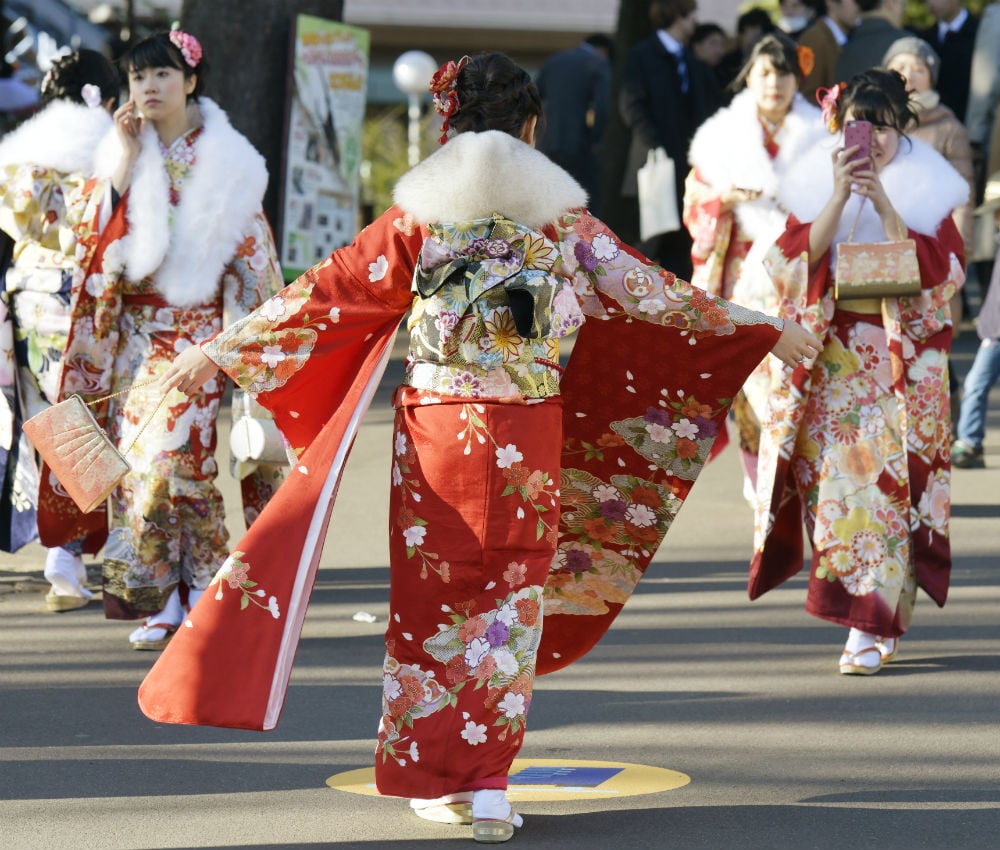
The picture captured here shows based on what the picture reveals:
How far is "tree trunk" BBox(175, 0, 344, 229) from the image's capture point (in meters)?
11.4

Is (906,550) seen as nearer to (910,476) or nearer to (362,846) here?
(910,476)

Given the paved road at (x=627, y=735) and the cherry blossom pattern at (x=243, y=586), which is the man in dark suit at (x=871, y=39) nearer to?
the paved road at (x=627, y=735)

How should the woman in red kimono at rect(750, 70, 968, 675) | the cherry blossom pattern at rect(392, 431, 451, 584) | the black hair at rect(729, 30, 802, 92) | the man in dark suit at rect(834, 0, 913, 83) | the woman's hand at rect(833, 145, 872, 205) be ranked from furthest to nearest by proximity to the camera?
the man in dark suit at rect(834, 0, 913, 83)
the black hair at rect(729, 30, 802, 92)
the woman in red kimono at rect(750, 70, 968, 675)
the woman's hand at rect(833, 145, 872, 205)
the cherry blossom pattern at rect(392, 431, 451, 584)

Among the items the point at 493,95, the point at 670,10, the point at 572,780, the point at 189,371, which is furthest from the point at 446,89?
the point at 670,10

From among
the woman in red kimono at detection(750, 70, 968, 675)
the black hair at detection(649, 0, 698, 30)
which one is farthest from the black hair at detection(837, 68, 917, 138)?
the black hair at detection(649, 0, 698, 30)

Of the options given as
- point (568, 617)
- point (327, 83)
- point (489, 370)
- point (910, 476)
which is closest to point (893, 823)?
point (568, 617)

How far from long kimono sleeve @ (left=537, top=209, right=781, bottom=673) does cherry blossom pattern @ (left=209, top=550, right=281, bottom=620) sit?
3.08 ft

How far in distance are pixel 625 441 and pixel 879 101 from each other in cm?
176

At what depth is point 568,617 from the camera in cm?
493

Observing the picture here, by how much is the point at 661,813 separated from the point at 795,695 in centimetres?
129

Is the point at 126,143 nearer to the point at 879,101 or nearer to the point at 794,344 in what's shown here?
the point at 879,101

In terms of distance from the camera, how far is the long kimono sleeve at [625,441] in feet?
15.5

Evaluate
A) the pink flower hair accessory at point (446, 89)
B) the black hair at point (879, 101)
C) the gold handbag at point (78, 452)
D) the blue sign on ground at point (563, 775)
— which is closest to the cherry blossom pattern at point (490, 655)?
the blue sign on ground at point (563, 775)

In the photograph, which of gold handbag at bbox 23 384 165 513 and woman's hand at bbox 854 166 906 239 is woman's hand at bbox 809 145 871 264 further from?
gold handbag at bbox 23 384 165 513
